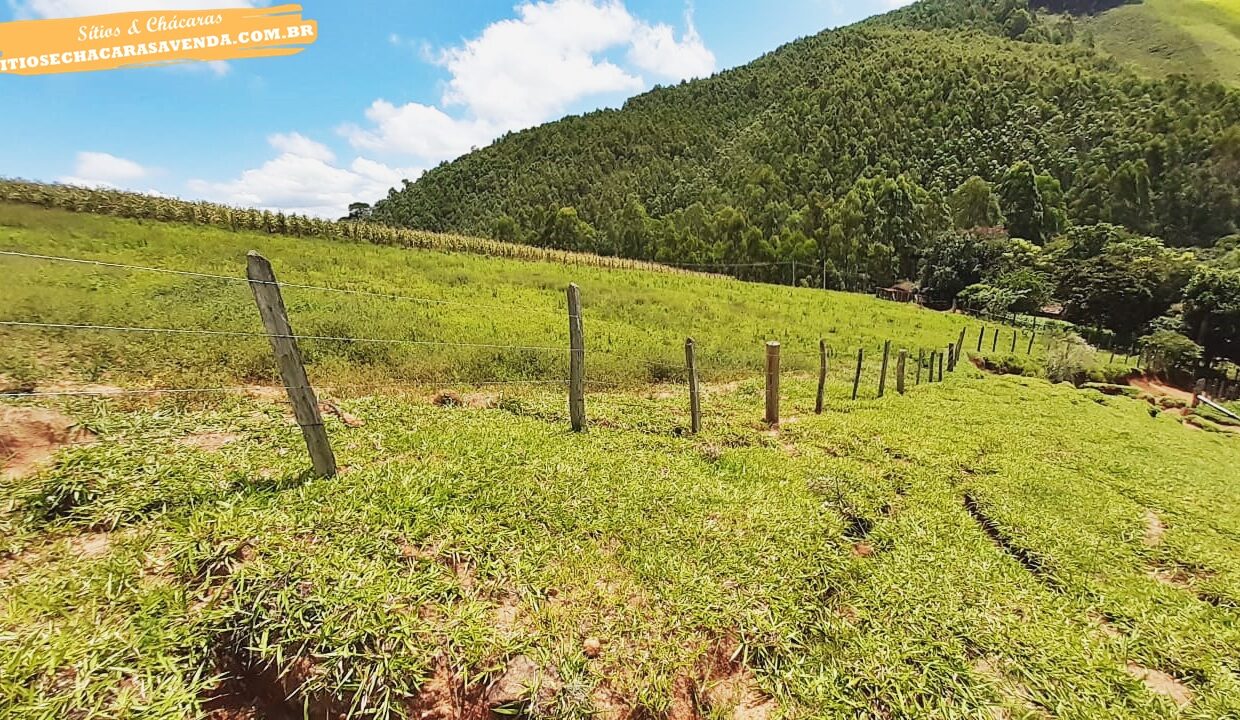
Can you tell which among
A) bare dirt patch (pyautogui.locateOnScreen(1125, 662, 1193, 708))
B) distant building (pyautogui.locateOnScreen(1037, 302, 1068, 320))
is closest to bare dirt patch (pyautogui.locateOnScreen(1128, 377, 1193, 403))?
distant building (pyautogui.locateOnScreen(1037, 302, 1068, 320))

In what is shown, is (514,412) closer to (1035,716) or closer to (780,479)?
(780,479)

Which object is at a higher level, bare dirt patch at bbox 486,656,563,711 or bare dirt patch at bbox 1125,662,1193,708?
bare dirt patch at bbox 486,656,563,711

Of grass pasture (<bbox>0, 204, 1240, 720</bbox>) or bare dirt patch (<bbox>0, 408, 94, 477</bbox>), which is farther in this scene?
bare dirt patch (<bbox>0, 408, 94, 477</bbox>)

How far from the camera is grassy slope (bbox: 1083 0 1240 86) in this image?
319 ft

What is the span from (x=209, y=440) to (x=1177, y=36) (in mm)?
181110

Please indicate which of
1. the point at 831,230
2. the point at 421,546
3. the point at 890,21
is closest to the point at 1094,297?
the point at 831,230

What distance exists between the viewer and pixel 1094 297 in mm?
35500

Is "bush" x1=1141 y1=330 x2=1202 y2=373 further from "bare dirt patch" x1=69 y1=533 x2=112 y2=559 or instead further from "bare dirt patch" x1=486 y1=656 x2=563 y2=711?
"bare dirt patch" x1=69 y1=533 x2=112 y2=559

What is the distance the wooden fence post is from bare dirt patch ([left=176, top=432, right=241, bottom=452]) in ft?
Answer: 23.1

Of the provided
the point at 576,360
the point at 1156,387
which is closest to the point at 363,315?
the point at 576,360

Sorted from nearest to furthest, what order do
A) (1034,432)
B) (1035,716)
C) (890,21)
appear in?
(1035,716), (1034,432), (890,21)

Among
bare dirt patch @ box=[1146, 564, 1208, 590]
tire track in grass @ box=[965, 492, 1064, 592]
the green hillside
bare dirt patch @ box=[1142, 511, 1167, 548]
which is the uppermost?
the green hillside

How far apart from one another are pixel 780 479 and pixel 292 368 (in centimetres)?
508

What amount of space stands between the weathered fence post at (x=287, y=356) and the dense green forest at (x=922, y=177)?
43979 mm
